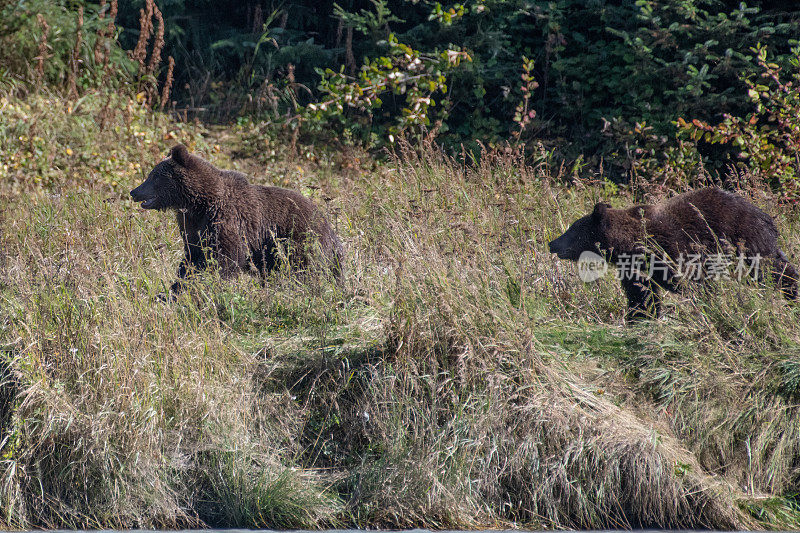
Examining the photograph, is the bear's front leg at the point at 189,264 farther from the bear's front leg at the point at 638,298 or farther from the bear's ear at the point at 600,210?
the bear's front leg at the point at 638,298

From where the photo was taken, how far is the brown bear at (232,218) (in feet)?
21.4

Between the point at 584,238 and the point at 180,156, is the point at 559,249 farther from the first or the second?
the point at 180,156

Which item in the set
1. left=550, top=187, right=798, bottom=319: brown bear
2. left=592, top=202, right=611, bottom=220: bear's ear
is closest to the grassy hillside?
left=550, top=187, right=798, bottom=319: brown bear

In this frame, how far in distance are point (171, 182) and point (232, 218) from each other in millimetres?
588

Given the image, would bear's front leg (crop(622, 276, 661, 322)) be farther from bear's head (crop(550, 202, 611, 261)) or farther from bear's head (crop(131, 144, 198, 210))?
bear's head (crop(131, 144, 198, 210))

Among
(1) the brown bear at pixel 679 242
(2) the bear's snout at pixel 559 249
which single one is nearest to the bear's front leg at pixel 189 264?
(2) the bear's snout at pixel 559 249

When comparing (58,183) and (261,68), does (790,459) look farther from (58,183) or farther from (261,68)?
(261,68)

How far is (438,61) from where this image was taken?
9992 mm

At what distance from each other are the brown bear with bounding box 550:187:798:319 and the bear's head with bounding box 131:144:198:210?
2.95m

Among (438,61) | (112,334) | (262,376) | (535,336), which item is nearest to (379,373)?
(262,376)

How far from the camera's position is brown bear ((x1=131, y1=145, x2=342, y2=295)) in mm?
6535

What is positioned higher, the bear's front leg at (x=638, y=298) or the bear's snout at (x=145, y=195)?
the bear's snout at (x=145, y=195)

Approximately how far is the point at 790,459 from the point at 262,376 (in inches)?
117

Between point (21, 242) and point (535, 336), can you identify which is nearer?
point (535, 336)
